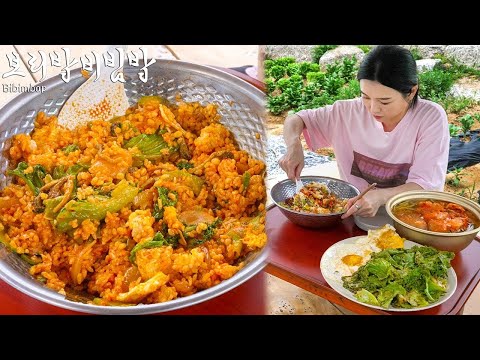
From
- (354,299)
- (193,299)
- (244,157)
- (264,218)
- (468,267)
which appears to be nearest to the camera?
(193,299)

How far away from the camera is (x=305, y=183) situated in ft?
5.12

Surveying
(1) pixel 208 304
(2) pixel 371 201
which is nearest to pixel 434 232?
(2) pixel 371 201

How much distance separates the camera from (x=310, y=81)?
1.55 m

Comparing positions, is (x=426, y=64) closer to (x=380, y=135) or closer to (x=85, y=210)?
(x=380, y=135)

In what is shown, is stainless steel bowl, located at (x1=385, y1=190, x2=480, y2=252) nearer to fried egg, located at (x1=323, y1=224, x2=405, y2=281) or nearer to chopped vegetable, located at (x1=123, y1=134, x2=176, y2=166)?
fried egg, located at (x1=323, y1=224, x2=405, y2=281)

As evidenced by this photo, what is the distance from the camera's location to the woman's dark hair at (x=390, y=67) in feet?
4.59

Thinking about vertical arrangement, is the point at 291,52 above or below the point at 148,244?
above

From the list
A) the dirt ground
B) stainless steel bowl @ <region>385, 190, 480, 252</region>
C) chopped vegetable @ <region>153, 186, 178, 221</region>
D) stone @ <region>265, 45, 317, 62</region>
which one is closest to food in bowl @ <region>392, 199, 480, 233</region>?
stainless steel bowl @ <region>385, 190, 480, 252</region>

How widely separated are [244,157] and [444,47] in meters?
0.66

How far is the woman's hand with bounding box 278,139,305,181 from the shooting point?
5.01 ft

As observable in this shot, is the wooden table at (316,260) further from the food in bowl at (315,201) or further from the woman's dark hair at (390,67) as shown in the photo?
the woman's dark hair at (390,67)

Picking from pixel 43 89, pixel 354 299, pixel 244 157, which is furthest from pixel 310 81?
pixel 43 89

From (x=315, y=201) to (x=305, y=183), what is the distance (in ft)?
0.20

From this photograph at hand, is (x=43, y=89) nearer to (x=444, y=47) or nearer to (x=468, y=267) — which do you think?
(x=444, y=47)
